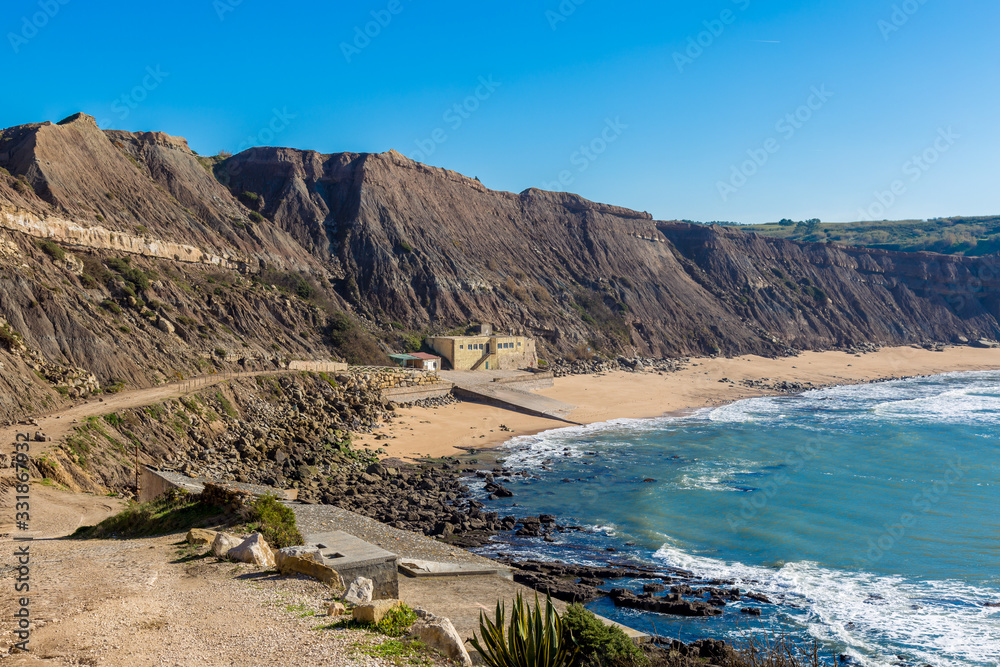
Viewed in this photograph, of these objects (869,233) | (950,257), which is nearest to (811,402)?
(950,257)

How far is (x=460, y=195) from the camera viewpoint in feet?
258

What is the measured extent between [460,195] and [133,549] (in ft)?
225

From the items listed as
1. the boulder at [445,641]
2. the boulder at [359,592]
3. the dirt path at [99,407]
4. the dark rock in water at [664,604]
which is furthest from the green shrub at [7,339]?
the boulder at [445,641]

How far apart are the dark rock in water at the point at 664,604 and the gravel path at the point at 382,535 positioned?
3570mm

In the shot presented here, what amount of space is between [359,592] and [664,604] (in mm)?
9561

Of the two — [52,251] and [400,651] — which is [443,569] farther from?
[52,251]

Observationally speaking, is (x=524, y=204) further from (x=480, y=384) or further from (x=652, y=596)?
(x=652, y=596)

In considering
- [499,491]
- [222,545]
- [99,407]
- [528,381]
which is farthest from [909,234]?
[222,545]

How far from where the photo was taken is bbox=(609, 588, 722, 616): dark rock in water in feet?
55.1

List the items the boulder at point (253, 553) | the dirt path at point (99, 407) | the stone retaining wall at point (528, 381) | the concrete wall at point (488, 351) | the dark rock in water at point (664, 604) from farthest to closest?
the concrete wall at point (488, 351) < the stone retaining wall at point (528, 381) < the dirt path at point (99, 407) < the dark rock in water at point (664, 604) < the boulder at point (253, 553)

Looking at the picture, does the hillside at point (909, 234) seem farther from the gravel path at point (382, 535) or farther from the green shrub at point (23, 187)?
the gravel path at point (382, 535)

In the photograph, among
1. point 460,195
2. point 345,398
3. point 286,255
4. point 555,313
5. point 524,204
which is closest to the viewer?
point 345,398

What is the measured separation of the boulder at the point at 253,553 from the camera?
40.2ft

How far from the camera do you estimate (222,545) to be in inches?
497
